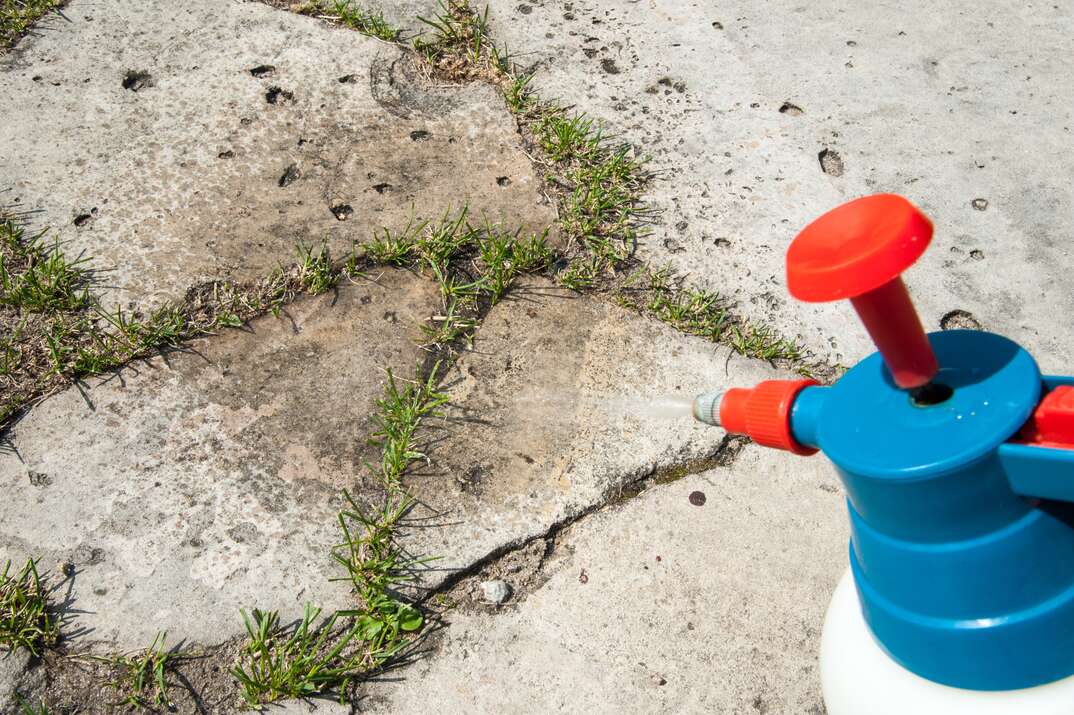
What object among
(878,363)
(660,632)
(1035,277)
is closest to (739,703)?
(660,632)

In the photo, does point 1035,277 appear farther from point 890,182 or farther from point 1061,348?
point 890,182

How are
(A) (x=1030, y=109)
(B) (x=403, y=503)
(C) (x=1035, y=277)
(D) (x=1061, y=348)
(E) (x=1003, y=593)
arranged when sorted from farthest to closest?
1. (A) (x=1030, y=109)
2. (C) (x=1035, y=277)
3. (D) (x=1061, y=348)
4. (B) (x=403, y=503)
5. (E) (x=1003, y=593)

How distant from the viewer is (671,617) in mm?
1707

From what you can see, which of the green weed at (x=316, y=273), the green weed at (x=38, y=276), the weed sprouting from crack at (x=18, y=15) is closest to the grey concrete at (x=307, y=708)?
the green weed at (x=316, y=273)

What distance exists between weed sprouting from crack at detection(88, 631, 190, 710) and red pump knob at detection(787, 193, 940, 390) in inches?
48.5

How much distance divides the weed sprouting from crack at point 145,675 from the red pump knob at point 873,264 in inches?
48.5

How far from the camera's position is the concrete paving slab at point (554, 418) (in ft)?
5.98

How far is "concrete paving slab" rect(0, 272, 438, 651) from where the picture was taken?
1.73m

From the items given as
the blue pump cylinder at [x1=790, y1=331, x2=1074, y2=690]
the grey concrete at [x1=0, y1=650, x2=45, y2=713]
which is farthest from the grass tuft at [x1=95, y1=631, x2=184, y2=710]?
the blue pump cylinder at [x1=790, y1=331, x2=1074, y2=690]

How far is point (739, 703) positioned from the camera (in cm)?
162

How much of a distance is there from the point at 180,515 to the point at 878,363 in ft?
4.11

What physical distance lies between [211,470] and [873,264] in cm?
138

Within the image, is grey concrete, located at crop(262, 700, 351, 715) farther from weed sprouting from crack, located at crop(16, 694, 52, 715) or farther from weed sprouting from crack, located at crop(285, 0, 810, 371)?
weed sprouting from crack, located at crop(285, 0, 810, 371)

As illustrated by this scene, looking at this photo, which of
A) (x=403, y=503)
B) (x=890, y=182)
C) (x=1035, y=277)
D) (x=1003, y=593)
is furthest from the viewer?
(x=890, y=182)
